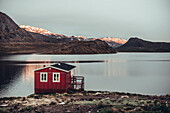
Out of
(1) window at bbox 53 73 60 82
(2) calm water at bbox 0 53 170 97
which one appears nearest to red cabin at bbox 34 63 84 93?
(1) window at bbox 53 73 60 82

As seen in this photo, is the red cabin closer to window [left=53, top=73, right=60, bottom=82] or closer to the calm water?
window [left=53, top=73, right=60, bottom=82]

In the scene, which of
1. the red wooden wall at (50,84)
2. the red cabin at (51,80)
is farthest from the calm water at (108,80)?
the red cabin at (51,80)

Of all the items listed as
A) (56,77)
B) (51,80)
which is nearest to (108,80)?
(56,77)

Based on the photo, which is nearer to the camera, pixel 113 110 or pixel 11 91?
pixel 113 110

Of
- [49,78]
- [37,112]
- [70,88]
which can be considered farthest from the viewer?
[70,88]

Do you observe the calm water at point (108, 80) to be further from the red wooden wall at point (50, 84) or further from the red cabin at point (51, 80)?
the red cabin at point (51, 80)

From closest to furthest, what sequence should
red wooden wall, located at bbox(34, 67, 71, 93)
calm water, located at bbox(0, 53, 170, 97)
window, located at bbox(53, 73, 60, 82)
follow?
red wooden wall, located at bbox(34, 67, 71, 93) → window, located at bbox(53, 73, 60, 82) → calm water, located at bbox(0, 53, 170, 97)

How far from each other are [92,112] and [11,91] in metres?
27.1

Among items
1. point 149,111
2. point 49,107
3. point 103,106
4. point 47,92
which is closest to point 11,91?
point 47,92

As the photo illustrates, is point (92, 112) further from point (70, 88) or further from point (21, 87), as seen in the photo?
point (21, 87)

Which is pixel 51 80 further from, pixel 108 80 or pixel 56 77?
pixel 108 80

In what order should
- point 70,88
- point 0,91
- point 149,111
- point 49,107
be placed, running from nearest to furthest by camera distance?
point 149,111
point 49,107
point 70,88
point 0,91

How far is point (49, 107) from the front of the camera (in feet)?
72.2

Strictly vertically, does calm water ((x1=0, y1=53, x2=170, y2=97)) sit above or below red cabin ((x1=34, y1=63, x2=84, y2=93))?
below
